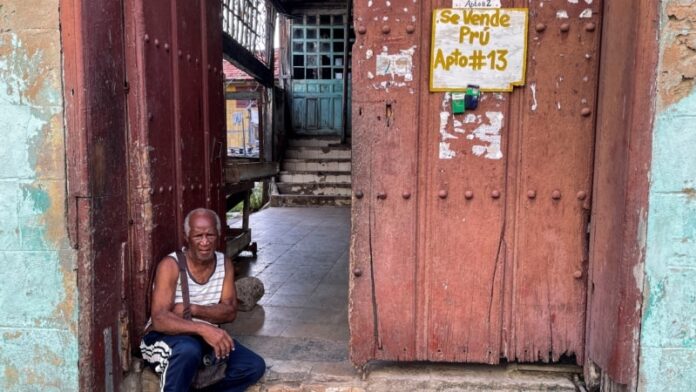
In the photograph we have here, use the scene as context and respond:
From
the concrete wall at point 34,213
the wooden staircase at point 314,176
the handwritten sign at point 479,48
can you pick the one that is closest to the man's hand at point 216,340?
the concrete wall at point 34,213

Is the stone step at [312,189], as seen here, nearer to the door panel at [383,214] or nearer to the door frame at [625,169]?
the door panel at [383,214]

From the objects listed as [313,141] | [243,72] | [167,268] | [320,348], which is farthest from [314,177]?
[167,268]

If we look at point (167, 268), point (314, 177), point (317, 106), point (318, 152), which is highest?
point (317, 106)

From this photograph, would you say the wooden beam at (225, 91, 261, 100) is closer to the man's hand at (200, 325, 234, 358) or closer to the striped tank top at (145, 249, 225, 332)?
the striped tank top at (145, 249, 225, 332)

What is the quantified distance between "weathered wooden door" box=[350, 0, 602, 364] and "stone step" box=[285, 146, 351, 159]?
903cm

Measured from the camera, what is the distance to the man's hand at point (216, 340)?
8.11ft

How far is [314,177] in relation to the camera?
1126 cm

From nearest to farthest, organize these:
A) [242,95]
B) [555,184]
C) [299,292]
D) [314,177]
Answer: [555,184]
[299,292]
[242,95]
[314,177]

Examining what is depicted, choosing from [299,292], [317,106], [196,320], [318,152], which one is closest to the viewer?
[196,320]

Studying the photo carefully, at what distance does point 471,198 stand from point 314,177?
886cm

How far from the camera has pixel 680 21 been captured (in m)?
2.09

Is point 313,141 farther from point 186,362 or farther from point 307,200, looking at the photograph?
point 186,362

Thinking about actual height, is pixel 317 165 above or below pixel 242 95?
below

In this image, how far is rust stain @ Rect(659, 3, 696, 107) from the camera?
2.09m
